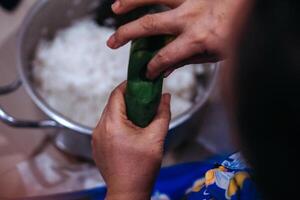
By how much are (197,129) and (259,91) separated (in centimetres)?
73

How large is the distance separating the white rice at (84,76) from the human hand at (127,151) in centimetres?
41

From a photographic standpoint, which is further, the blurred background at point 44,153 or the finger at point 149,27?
the blurred background at point 44,153

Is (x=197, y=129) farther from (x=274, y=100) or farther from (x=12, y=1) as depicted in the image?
(x=274, y=100)

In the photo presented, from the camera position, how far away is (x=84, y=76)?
101 cm

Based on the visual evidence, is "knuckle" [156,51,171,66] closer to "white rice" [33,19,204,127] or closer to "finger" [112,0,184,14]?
"finger" [112,0,184,14]

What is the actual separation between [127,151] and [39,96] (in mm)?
350

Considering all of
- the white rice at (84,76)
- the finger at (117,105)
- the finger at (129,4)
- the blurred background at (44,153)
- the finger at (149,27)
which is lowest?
the blurred background at (44,153)

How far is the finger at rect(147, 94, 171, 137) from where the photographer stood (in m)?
0.57

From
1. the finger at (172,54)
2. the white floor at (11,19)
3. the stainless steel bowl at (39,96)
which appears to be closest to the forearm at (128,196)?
the finger at (172,54)

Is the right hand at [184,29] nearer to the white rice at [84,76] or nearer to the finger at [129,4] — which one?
the finger at [129,4]

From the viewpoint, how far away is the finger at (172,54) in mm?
544

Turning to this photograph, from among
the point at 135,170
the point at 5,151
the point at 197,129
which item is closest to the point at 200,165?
the point at 197,129

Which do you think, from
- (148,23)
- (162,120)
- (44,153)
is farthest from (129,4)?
(44,153)

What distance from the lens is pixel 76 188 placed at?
1024 mm
